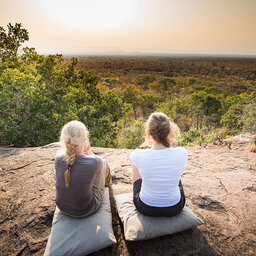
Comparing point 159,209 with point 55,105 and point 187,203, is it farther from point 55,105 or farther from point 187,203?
point 55,105

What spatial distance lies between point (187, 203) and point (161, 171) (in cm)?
123

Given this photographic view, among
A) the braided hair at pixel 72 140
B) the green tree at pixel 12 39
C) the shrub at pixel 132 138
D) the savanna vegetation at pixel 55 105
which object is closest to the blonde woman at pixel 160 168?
the braided hair at pixel 72 140

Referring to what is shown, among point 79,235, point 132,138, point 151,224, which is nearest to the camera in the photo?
point 79,235

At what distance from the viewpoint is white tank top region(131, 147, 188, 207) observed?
5.97 feet

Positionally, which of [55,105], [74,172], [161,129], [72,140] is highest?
[161,129]

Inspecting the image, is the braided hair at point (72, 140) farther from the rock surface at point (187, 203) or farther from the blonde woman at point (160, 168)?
the rock surface at point (187, 203)

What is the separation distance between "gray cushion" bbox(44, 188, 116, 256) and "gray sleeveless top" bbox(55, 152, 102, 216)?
0.12m

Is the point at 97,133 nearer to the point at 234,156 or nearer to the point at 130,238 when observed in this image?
the point at 234,156

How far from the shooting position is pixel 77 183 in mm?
1856

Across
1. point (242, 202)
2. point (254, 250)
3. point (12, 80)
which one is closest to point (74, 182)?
point (254, 250)

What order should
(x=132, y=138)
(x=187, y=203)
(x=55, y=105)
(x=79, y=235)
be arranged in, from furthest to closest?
(x=132, y=138)
(x=55, y=105)
(x=187, y=203)
(x=79, y=235)

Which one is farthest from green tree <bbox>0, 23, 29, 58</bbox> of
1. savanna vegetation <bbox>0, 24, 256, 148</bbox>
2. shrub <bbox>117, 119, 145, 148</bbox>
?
shrub <bbox>117, 119, 145, 148</bbox>

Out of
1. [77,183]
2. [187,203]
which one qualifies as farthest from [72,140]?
[187,203]

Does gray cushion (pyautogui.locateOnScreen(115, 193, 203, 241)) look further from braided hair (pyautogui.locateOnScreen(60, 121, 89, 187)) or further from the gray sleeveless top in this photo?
braided hair (pyautogui.locateOnScreen(60, 121, 89, 187))
